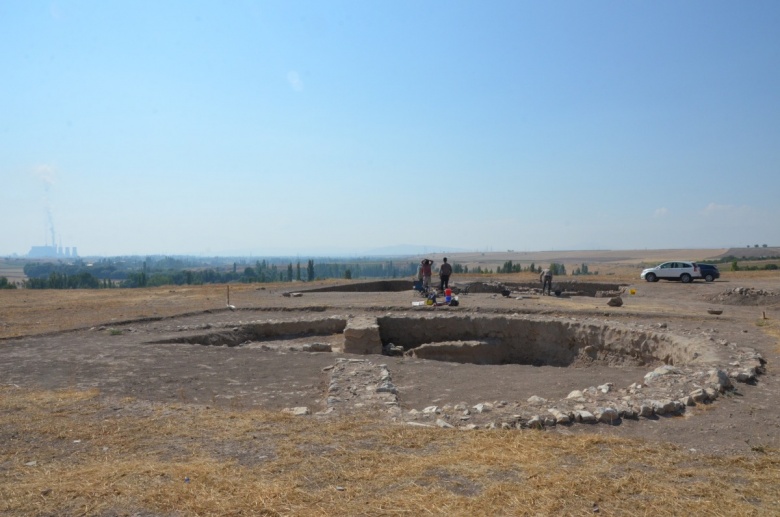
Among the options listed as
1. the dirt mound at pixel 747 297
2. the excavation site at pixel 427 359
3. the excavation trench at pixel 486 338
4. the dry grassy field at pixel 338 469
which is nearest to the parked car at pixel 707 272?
the dirt mound at pixel 747 297

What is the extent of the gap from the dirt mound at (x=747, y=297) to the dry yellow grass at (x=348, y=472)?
19.0 m

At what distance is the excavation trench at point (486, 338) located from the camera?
45.8ft

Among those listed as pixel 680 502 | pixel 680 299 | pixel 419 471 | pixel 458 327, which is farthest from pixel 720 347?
pixel 680 299

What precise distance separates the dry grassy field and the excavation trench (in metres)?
7.74

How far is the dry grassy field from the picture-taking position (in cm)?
432

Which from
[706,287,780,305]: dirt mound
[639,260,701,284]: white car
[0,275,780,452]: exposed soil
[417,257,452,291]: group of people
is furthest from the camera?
[639,260,701,284]: white car

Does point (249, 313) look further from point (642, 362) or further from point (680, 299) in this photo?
point (680, 299)

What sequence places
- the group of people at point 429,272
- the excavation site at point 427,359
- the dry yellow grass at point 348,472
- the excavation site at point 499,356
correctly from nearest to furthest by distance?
the dry yellow grass at point 348,472 < the excavation site at point 499,356 < the excavation site at point 427,359 < the group of people at point 429,272

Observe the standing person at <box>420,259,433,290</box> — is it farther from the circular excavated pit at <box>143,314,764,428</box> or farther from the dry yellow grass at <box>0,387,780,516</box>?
the dry yellow grass at <box>0,387,780,516</box>

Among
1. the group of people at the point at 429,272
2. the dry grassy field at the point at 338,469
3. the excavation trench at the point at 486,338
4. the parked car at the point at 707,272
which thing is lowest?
the excavation trench at the point at 486,338

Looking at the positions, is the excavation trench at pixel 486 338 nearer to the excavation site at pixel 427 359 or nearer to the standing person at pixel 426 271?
the excavation site at pixel 427 359

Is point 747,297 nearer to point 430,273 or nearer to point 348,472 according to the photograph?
point 430,273

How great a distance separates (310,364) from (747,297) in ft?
63.8

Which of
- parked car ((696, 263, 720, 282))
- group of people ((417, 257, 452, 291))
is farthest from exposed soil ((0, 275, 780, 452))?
parked car ((696, 263, 720, 282))
